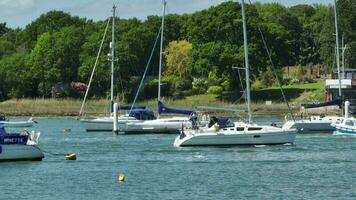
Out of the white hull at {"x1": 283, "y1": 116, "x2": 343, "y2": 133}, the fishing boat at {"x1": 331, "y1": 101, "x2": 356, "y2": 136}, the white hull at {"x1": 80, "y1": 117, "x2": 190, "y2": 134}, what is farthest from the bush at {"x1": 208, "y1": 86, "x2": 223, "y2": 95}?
the fishing boat at {"x1": 331, "y1": 101, "x2": 356, "y2": 136}

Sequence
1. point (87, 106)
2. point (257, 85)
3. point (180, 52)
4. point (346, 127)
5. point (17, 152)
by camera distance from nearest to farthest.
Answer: point (17, 152), point (346, 127), point (87, 106), point (257, 85), point (180, 52)

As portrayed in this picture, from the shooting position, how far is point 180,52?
157 m

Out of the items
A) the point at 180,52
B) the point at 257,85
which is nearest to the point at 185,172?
the point at 257,85

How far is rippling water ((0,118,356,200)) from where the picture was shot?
50.6m

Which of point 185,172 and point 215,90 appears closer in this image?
point 185,172

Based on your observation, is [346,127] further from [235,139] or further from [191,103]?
[191,103]

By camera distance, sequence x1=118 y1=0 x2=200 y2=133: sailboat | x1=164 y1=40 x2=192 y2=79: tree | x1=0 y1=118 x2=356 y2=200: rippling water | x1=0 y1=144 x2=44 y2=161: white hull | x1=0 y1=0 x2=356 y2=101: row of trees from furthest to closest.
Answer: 1. x1=164 y1=40 x2=192 y2=79: tree
2. x1=0 y1=0 x2=356 y2=101: row of trees
3. x1=118 y1=0 x2=200 y2=133: sailboat
4. x1=0 y1=144 x2=44 y2=161: white hull
5. x1=0 y1=118 x2=356 y2=200: rippling water

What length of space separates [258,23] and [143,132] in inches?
Answer: 2136

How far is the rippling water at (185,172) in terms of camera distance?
50.6 meters

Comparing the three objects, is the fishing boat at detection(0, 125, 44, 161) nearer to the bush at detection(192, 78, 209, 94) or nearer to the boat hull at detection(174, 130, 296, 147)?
the boat hull at detection(174, 130, 296, 147)

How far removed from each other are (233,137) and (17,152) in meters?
17.6

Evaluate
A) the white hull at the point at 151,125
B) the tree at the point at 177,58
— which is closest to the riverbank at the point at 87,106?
the tree at the point at 177,58

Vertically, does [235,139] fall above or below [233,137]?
below

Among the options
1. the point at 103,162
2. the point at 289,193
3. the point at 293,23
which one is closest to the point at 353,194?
the point at 289,193
